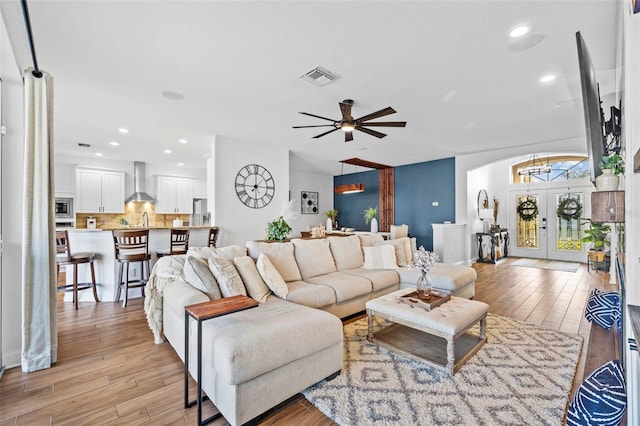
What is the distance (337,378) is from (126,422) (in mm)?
1403

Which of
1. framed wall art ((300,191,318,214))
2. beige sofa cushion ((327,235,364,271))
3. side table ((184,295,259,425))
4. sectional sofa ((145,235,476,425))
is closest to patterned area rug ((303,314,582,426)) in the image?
sectional sofa ((145,235,476,425))

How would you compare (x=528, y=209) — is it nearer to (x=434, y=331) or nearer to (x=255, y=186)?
(x=255, y=186)

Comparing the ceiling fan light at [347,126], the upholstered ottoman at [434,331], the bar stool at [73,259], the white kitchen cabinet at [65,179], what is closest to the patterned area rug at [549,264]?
the upholstered ottoman at [434,331]

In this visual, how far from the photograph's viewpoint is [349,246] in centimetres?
419

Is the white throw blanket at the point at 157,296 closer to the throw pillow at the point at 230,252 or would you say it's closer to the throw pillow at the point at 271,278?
the throw pillow at the point at 230,252

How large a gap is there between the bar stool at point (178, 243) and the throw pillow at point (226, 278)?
2.39 metres

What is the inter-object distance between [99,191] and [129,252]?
406 centimetres

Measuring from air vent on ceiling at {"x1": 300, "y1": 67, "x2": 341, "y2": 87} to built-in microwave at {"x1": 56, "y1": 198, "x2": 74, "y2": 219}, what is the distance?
7057mm

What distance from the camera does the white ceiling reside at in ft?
6.74

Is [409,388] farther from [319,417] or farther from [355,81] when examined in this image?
[355,81]

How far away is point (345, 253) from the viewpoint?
4082mm

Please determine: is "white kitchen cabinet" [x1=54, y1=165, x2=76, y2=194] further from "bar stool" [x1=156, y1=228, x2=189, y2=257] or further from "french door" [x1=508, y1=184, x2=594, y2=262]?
"french door" [x1=508, y1=184, x2=594, y2=262]

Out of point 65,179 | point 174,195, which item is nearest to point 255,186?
point 174,195

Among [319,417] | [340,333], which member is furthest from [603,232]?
[319,417]
